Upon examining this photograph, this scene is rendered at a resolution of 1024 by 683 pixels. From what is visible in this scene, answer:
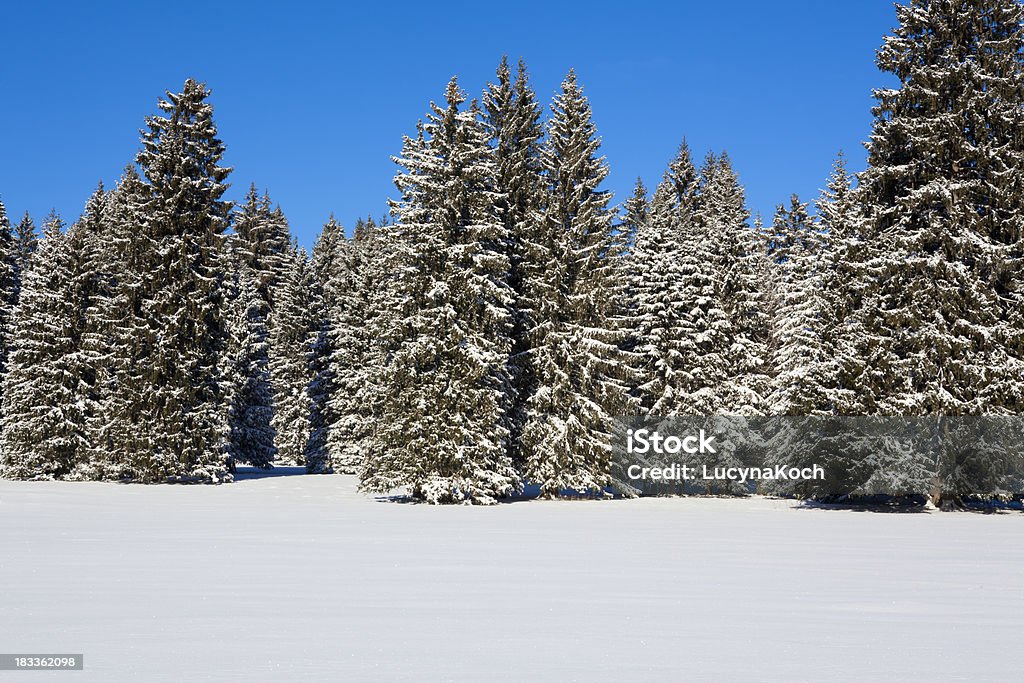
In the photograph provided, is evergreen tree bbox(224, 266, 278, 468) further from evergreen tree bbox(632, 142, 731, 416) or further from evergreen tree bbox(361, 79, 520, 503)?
evergreen tree bbox(632, 142, 731, 416)

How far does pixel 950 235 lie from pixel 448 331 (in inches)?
618

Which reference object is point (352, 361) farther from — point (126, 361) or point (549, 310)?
point (549, 310)

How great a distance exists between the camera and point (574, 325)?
31.7m

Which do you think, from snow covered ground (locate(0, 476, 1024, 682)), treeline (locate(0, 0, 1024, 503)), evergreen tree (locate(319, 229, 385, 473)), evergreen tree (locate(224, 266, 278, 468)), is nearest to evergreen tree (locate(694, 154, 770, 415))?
treeline (locate(0, 0, 1024, 503))

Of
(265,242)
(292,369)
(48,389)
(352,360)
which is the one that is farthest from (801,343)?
(265,242)

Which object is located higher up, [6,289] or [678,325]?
[6,289]

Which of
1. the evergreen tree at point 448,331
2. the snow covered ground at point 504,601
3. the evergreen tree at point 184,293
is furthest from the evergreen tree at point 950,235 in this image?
the evergreen tree at point 184,293

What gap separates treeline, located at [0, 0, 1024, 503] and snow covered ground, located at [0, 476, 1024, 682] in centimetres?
739

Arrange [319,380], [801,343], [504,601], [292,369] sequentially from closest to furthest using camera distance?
[504,601] → [801,343] → [319,380] → [292,369]

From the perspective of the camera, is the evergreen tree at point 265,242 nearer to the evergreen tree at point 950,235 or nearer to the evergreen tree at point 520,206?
the evergreen tree at point 520,206

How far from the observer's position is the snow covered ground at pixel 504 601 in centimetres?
715

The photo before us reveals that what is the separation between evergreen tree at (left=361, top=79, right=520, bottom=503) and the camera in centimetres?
2764

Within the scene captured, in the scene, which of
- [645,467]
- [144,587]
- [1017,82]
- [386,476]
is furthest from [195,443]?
[1017,82]

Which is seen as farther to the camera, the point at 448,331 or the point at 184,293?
the point at 184,293
